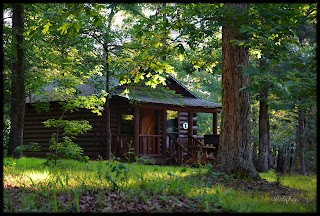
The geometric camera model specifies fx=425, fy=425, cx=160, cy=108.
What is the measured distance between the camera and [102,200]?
6.04 m

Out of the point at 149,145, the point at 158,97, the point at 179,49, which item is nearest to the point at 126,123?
the point at 149,145

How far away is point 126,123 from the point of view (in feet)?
73.3

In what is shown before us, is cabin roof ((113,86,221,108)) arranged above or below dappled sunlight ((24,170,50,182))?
above

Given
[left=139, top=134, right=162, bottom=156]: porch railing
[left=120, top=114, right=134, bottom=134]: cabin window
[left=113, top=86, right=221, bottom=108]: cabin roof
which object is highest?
[left=113, top=86, right=221, bottom=108]: cabin roof

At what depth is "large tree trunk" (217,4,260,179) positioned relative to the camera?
10219 millimetres

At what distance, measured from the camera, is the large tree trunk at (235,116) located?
10219mm

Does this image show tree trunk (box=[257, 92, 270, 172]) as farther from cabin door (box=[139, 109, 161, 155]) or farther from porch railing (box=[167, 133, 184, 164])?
cabin door (box=[139, 109, 161, 155])

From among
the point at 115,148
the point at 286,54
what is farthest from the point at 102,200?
the point at 115,148

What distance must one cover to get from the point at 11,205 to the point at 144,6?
93.9 feet

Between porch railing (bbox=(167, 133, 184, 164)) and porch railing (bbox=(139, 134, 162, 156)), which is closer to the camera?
porch railing (bbox=(139, 134, 162, 156))

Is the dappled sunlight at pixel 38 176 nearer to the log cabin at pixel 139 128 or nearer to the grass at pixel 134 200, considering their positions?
the grass at pixel 134 200

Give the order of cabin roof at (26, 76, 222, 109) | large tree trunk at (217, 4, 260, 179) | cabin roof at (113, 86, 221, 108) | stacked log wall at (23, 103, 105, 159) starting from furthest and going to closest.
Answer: stacked log wall at (23, 103, 105, 159)
cabin roof at (113, 86, 221, 108)
cabin roof at (26, 76, 222, 109)
large tree trunk at (217, 4, 260, 179)

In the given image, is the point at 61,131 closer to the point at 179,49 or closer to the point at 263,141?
the point at 263,141

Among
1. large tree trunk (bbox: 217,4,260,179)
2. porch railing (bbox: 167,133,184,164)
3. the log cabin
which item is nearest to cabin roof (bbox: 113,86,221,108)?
the log cabin
